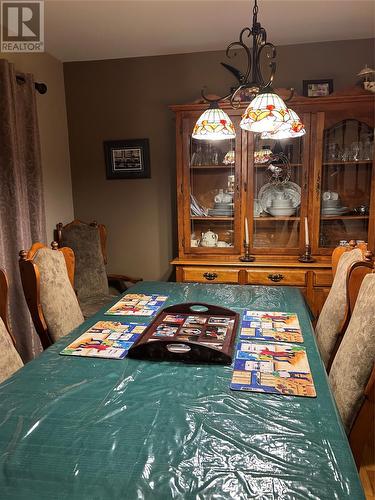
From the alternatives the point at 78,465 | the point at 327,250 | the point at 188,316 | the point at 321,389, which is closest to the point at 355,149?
the point at 327,250

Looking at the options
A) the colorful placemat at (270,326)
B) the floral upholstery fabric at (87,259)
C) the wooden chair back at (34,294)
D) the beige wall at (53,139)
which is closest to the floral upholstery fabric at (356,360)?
the colorful placemat at (270,326)

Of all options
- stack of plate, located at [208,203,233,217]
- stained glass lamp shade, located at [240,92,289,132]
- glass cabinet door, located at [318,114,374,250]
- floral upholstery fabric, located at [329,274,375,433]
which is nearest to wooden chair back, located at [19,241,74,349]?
stained glass lamp shade, located at [240,92,289,132]

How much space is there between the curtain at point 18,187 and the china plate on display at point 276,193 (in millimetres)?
1716

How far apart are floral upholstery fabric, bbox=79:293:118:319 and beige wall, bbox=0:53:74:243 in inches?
24.5

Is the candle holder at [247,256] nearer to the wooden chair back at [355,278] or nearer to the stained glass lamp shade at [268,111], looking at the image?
the wooden chair back at [355,278]

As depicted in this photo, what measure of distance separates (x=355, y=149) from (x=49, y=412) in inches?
107

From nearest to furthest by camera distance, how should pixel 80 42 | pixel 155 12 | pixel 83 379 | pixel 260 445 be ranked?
pixel 260 445 → pixel 83 379 → pixel 155 12 → pixel 80 42

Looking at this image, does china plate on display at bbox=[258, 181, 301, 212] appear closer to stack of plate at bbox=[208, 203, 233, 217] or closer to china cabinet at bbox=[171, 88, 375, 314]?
china cabinet at bbox=[171, 88, 375, 314]

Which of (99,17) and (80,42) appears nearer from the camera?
(99,17)

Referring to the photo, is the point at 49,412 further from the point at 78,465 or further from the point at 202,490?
the point at 202,490

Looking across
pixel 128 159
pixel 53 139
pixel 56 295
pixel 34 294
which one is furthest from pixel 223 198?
pixel 34 294

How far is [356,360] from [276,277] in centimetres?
160

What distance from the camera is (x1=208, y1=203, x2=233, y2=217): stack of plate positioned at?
9.80 ft

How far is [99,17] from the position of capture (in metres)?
2.39
